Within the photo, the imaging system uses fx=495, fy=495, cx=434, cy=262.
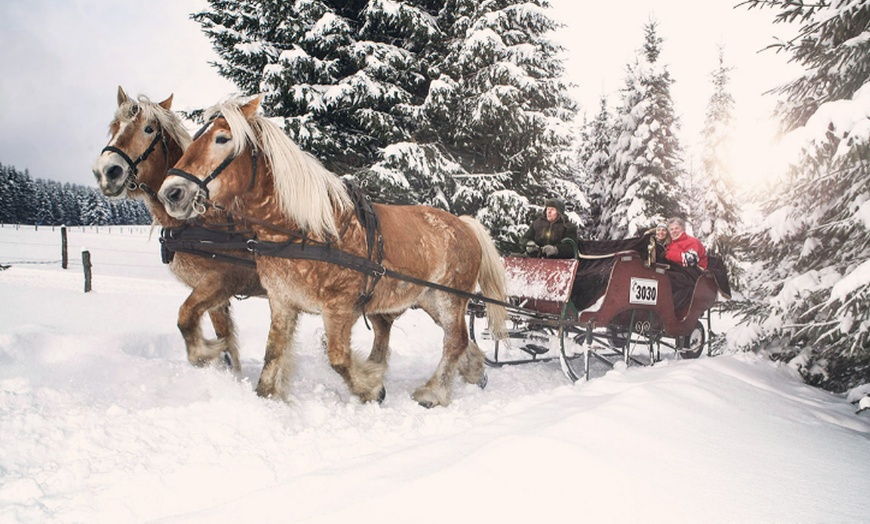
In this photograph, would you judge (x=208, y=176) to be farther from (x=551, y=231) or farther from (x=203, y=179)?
(x=551, y=231)

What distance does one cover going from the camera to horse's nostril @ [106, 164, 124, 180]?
3.94 m

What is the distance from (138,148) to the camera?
4.25m

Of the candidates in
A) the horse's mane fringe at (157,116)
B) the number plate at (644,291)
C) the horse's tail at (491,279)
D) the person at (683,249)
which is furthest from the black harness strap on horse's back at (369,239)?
the person at (683,249)

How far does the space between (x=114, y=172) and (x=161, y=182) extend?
51 centimetres

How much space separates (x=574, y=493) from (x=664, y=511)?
0.34 m

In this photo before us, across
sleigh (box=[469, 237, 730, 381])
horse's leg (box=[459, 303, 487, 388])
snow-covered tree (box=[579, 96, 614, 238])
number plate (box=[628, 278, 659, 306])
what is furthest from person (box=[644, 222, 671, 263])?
snow-covered tree (box=[579, 96, 614, 238])

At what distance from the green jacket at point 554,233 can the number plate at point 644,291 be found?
84 centimetres

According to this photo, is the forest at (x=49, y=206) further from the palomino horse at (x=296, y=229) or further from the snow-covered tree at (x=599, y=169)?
the palomino horse at (x=296, y=229)

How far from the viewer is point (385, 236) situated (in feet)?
14.0

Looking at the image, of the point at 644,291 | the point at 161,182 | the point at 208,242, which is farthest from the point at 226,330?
the point at 644,291

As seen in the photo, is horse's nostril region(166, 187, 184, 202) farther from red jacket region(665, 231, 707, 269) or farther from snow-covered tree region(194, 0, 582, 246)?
snow-covered tree region(194, 0, 582, 246)

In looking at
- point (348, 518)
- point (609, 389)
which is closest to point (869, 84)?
point (609, 389)

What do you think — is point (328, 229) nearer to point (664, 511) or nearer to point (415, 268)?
point (415, 268)

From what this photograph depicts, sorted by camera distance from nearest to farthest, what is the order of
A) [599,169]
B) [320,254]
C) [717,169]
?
[320,254] < [717,169] < [599,169]
